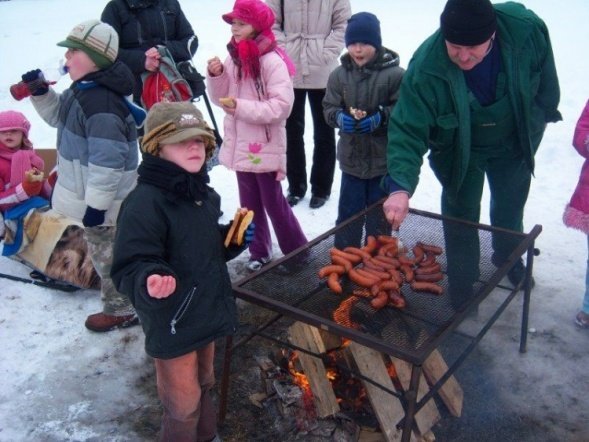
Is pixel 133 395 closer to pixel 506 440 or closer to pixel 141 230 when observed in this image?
pixel 141 230

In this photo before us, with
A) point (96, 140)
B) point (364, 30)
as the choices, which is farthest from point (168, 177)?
point (364, 30)

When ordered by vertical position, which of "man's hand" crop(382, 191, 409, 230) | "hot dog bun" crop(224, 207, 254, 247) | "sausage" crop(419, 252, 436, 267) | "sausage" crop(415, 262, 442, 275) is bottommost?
"sausage" crop(419, 252, 436, 267)

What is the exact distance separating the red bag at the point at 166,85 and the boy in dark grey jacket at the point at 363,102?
4.47 ft

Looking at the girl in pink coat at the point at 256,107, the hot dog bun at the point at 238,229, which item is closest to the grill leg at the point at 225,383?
the hot dog bun at the point at 238,229

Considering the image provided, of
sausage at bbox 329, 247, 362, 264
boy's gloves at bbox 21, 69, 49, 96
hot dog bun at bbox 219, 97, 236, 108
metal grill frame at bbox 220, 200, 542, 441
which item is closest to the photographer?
metal grill frame at bbox 220, 200, 542, 441

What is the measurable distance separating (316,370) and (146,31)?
3.51m

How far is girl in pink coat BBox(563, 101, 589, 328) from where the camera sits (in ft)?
11.7

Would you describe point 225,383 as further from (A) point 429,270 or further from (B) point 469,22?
(B) point 469,22

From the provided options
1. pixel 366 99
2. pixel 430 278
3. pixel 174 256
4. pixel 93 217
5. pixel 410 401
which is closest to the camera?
pixel 410 401

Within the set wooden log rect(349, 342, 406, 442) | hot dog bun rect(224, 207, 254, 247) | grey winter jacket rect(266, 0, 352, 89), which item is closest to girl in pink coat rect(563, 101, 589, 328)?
wooden log rect(349, 342, 406, 442)

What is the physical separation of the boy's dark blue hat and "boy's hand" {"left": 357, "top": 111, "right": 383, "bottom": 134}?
514mm

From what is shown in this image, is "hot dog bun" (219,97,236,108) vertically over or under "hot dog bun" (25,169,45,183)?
over

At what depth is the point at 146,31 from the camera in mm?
5023

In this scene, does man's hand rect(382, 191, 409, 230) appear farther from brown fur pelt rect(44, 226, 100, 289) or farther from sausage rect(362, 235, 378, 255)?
brown fur pelt rect(44, 226, 100, 289)
